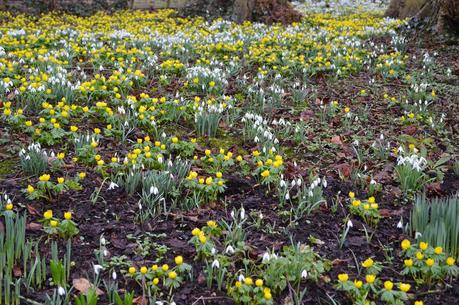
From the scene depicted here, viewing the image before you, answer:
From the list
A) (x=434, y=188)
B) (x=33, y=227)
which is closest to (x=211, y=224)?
(x=33, y=227)

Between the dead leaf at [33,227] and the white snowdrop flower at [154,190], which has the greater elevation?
the white snowdrop flower at [154,190]

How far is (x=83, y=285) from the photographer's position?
2.54 metres

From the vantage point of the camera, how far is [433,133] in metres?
4.88

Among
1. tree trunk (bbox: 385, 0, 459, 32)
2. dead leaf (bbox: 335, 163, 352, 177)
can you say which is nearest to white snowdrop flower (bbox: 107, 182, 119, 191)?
dead leaf (bbox: 335, 163, 352, 177)

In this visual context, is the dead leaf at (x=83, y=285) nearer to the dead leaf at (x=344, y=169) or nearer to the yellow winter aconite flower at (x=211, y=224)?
the yellow winter aconite flower at (x=211, y=224)

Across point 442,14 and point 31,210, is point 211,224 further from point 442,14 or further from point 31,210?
point 442,14

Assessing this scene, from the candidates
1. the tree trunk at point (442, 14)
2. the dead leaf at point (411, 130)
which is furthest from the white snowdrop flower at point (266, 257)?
the tree trunk at point (442, 14)

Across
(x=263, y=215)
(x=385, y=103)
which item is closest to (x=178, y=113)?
(x=263, y=215)

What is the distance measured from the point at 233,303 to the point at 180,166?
1.34 metres

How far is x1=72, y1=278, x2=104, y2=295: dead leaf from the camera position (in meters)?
2.51

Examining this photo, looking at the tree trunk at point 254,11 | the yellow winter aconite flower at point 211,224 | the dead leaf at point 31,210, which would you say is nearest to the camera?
the yellow winter aconite flower at point 211,224

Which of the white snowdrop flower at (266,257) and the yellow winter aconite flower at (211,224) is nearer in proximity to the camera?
the white snowdrop flower at (266,257)

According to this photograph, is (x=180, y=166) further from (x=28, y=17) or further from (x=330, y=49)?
(x=28, y=17)

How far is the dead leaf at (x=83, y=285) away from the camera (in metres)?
2.51
